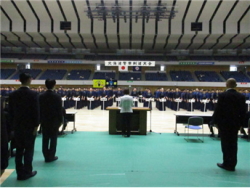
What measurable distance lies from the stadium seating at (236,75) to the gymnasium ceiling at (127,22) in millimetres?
5135

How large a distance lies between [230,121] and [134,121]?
142 inches

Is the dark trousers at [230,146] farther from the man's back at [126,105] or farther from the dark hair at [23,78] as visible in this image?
the dark hair at [23,78]

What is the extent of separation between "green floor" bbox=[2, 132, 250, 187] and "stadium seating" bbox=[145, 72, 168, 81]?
19507 millimetres

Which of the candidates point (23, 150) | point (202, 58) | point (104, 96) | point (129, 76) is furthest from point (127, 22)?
point (23, 150)

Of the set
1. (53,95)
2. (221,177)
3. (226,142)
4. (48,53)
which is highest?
(48,53)

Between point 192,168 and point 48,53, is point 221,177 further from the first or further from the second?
point 48,53

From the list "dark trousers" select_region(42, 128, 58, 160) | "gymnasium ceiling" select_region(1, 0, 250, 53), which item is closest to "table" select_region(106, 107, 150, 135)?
"dark trousers" select_region(42, 128, 58, 160)

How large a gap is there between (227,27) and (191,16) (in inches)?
126

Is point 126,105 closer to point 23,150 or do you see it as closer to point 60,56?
point 23,150

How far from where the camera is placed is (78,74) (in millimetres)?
26156

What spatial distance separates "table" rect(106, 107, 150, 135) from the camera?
6633 mm

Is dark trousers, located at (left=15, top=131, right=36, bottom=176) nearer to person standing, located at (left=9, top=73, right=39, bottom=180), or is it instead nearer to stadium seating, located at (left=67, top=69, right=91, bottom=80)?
person standing, located at (left=9, top=73, right=39, bottom=180)

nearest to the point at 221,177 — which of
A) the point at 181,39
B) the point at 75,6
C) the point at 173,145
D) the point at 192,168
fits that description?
the point at 192,168

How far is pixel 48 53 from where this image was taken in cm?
2672
